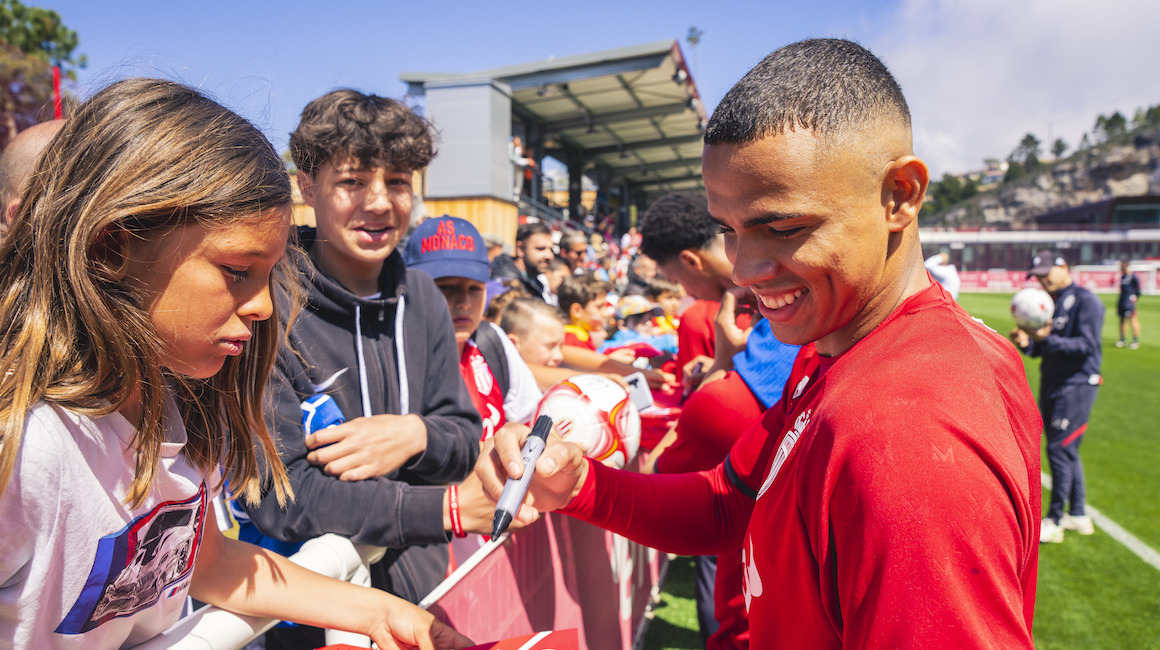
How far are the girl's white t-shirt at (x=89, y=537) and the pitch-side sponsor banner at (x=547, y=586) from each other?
1.83ft

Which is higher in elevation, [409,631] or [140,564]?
[140,564]

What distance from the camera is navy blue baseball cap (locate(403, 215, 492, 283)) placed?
284 cm

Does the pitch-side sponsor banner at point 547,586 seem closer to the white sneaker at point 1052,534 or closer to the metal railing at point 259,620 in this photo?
the metal railing at point 259,620

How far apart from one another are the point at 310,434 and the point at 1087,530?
20.7 feet

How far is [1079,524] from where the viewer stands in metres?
5.34

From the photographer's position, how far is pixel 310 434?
1635 mm

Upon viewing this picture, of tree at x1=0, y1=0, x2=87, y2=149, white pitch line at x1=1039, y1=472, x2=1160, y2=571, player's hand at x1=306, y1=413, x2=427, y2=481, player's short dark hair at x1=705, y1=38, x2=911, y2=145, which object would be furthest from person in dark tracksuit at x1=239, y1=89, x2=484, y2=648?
tree at x1=0, y1=0, x2=87, y2=149

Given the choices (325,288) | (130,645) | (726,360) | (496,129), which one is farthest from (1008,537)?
(496,129)

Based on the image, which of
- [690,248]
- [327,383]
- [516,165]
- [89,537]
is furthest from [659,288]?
[516,165]

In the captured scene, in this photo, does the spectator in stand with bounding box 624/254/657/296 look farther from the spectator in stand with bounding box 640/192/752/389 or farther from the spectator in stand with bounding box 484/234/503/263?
the spectator in stand with bounding box 640/192/752/389

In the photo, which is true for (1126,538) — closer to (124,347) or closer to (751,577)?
(751,577)

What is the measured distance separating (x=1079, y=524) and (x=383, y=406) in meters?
6.06

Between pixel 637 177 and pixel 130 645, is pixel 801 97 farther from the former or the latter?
pixel 637 177

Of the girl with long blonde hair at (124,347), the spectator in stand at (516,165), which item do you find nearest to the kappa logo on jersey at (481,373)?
the girl with long blonde hair at (124,347)
